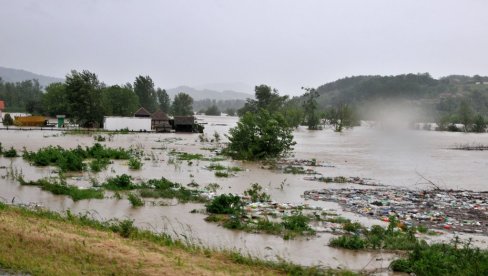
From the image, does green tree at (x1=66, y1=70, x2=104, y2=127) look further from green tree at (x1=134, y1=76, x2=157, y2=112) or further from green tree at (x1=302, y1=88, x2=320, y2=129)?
green tree at (x1=302, y1=88, x2=320, y2=129)

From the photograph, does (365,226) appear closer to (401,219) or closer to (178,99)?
(401,219)

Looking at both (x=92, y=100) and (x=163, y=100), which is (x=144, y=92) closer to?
(x=163, y=100)

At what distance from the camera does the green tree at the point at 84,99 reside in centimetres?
5314

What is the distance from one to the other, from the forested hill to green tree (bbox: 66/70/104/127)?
7682cm

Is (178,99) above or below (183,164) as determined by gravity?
above

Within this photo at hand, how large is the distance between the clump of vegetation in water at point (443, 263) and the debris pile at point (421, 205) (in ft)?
11.9

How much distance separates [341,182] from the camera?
18766mm

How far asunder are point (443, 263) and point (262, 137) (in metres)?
19.4

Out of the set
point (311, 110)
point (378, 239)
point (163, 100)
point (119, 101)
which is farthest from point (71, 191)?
point (163, 100)

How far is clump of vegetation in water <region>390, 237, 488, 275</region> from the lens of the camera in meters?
6.74

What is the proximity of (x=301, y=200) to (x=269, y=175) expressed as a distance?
20.4 ft

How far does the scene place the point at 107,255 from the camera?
6.34 m

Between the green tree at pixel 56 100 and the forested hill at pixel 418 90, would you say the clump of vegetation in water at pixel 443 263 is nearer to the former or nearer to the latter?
the green tree at pixel 56 100

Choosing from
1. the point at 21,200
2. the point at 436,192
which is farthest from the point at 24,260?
the point at 436,192
